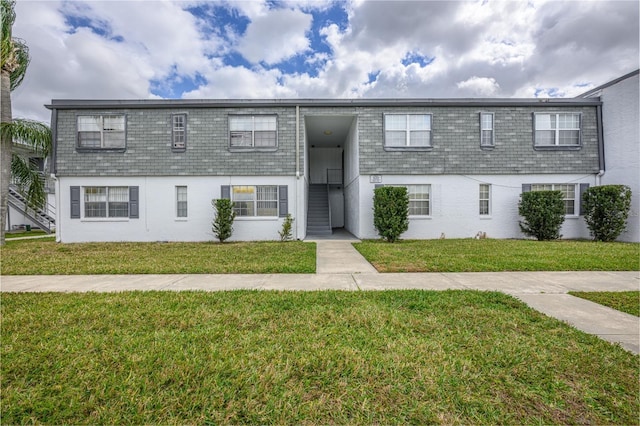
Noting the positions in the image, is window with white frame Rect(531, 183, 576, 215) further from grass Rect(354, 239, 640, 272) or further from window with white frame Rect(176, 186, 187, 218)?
window with white frame Rect(176, 186, 187, 218)

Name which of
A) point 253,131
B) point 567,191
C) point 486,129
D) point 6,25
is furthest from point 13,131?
point 567,191

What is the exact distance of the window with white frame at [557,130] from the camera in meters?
11.4

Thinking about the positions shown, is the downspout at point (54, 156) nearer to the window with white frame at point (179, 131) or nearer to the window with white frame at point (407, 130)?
the window with white frame at point (179, 131)

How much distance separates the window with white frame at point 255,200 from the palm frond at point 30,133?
757 cm

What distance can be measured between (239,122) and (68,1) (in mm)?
5638

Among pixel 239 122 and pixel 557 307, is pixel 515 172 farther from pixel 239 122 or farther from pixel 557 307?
pixel 239 122

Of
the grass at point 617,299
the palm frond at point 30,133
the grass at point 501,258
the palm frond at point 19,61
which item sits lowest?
the grass at point 617,299

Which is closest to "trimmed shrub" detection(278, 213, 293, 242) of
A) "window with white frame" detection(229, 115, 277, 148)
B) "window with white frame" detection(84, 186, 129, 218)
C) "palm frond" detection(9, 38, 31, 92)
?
"window with white frame" detection(229, 115, 277, 148)

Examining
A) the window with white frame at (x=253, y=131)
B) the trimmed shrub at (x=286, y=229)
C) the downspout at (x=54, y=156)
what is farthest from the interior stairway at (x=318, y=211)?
the downspout at (x=54, y=156)

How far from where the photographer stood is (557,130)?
11.4 m

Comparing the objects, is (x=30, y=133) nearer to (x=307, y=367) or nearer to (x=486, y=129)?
(x=307, y=367)

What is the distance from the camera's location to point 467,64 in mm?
15664

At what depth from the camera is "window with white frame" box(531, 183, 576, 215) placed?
11461 mm

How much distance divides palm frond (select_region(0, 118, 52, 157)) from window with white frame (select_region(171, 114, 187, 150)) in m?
4.86
